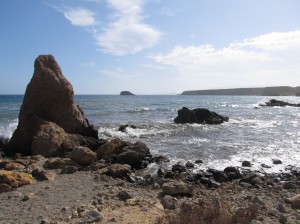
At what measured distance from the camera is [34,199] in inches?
359

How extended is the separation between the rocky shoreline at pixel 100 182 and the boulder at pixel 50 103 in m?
0.05

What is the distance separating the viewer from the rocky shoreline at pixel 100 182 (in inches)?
307

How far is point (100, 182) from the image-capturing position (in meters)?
11.5

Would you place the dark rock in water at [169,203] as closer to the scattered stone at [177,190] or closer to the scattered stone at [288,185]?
the scattered stone at [177,190]

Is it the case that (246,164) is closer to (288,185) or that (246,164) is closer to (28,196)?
(288,185)

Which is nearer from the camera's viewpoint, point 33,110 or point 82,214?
point 82,214

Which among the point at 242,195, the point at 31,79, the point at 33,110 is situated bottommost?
the point at 242,195

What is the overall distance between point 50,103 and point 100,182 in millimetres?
8681

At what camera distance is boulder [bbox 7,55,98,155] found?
60.4ft

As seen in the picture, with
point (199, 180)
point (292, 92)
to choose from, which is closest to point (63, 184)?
point (199, 180)

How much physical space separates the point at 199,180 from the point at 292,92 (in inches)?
6646

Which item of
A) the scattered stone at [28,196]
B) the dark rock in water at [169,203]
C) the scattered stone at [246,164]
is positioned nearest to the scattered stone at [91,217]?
the dark rock in water at [169,203]

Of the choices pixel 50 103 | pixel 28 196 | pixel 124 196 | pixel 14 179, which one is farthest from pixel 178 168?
pixel 50 103

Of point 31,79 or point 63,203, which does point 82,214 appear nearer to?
point 63,203
